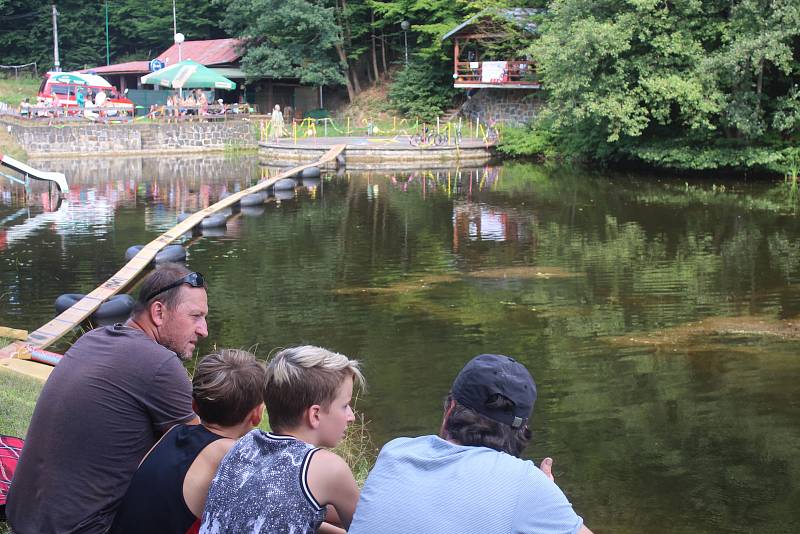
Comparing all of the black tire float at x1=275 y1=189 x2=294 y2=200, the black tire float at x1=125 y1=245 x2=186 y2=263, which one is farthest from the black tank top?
the black tire float at x1=275 y1=189 x2=294 y2=200

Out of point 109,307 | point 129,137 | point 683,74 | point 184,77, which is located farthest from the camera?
point 184,77

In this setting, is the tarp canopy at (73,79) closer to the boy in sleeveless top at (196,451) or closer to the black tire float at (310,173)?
the black tire float at (310,173)

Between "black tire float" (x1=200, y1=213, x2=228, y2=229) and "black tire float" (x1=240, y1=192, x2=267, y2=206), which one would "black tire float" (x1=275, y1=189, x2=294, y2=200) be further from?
"black tire float" (x1=200, y1=213, x2=228, y2=229)

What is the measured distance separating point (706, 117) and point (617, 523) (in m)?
19.5

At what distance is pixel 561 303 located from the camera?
1127 centimetres

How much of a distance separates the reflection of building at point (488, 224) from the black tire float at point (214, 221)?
4195mm

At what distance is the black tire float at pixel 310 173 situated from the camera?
83.1 feet

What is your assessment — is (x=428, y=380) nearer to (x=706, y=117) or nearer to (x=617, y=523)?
(x=617, y=523)

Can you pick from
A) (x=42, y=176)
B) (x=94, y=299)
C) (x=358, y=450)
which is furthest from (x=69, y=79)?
(x=358, y=450)

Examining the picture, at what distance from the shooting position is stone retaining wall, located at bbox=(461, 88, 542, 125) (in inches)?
1314

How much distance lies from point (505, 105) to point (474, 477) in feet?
108

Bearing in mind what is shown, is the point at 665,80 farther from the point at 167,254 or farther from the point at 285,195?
the point at 167,254

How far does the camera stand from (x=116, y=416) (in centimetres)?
312

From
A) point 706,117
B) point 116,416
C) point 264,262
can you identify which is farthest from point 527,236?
point 116,416
